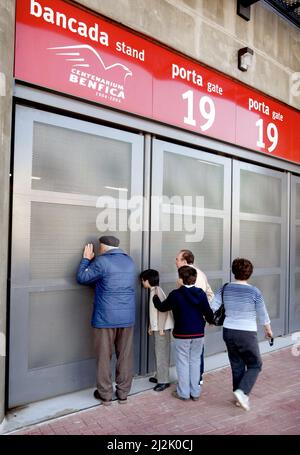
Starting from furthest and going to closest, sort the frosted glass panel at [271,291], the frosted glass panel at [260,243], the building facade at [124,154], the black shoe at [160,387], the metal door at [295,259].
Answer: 1. the metal door at [295,259]
2. the frosted glass panel at [271,291]
3. the frosted glass panel at [260,243]
4. the black shoe at [160,387]
5. the building facade at [124,154]

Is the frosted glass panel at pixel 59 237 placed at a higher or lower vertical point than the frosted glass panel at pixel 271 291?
higher

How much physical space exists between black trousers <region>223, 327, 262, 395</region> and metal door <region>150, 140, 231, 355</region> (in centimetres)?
138

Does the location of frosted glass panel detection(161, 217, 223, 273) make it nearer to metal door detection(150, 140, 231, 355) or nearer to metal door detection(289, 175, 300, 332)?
metal door detection(150, 140, 231, 355)

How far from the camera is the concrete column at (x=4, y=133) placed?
11.2ft

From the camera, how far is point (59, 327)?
4.14m

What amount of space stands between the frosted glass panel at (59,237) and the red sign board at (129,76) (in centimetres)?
124

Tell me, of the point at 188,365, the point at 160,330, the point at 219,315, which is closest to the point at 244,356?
the point at 219,315

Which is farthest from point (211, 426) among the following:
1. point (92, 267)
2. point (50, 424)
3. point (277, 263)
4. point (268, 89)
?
point (268, 89)

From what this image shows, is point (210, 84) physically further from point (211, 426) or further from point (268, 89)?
point (211, 426)

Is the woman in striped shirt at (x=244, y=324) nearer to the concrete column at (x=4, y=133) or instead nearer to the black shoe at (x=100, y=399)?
the black shoe at (x=100, y=399)

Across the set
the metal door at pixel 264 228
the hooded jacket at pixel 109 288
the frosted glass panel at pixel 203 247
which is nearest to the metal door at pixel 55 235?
the hooded jacket at pixel 109 288

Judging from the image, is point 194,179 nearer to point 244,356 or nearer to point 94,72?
point 94,72

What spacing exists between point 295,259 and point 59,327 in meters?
5.01
